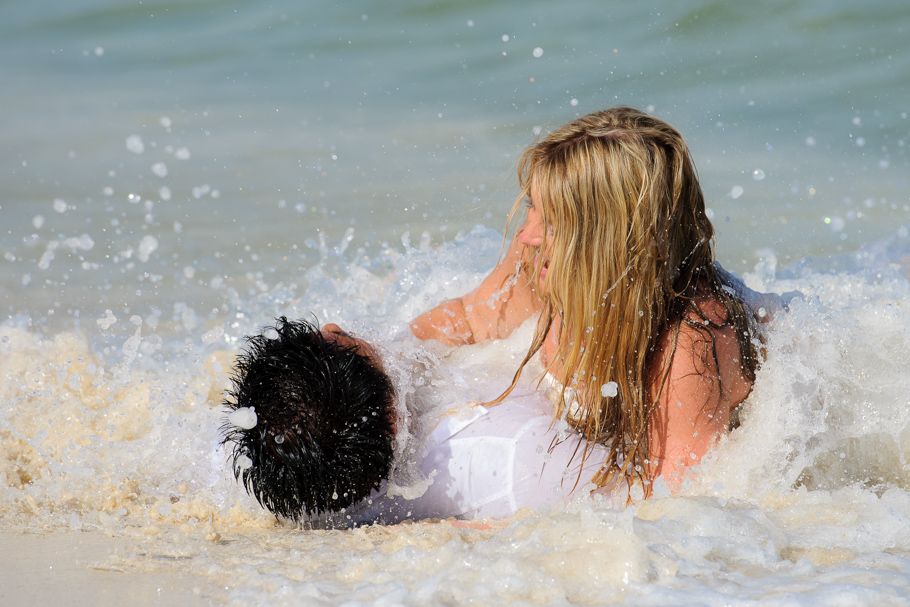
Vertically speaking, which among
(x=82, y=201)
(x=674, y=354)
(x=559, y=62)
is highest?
(x=559, y=62)

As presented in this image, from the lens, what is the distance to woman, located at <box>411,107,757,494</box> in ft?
7.30

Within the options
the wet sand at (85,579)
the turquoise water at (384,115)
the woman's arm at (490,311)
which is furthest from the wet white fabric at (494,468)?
the turquoise water at (384,115)

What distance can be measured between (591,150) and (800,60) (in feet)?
19.5

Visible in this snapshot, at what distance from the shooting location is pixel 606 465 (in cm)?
237

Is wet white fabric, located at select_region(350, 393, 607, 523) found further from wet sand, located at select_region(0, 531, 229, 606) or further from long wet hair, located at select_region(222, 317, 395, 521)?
wet sand, located at select_region(0, 531, 229, 606)

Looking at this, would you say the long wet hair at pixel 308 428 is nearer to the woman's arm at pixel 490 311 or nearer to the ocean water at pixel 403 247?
the ocean water at pixel 403 247

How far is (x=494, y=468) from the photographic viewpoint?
2439 mm

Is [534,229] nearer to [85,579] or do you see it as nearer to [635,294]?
[635,294]

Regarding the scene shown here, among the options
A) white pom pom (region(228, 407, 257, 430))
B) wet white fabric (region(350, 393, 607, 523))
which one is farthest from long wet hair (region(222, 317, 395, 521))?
wet white fabric (region(350, 393, 607, 523))

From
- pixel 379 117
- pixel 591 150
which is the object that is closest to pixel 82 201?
pixel 379 117

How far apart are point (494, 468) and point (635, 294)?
759 mm

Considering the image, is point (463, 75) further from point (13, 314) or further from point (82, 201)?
point (13, 314)

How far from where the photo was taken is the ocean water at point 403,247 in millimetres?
1693

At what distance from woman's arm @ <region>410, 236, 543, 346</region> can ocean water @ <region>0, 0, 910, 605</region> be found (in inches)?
5.4
